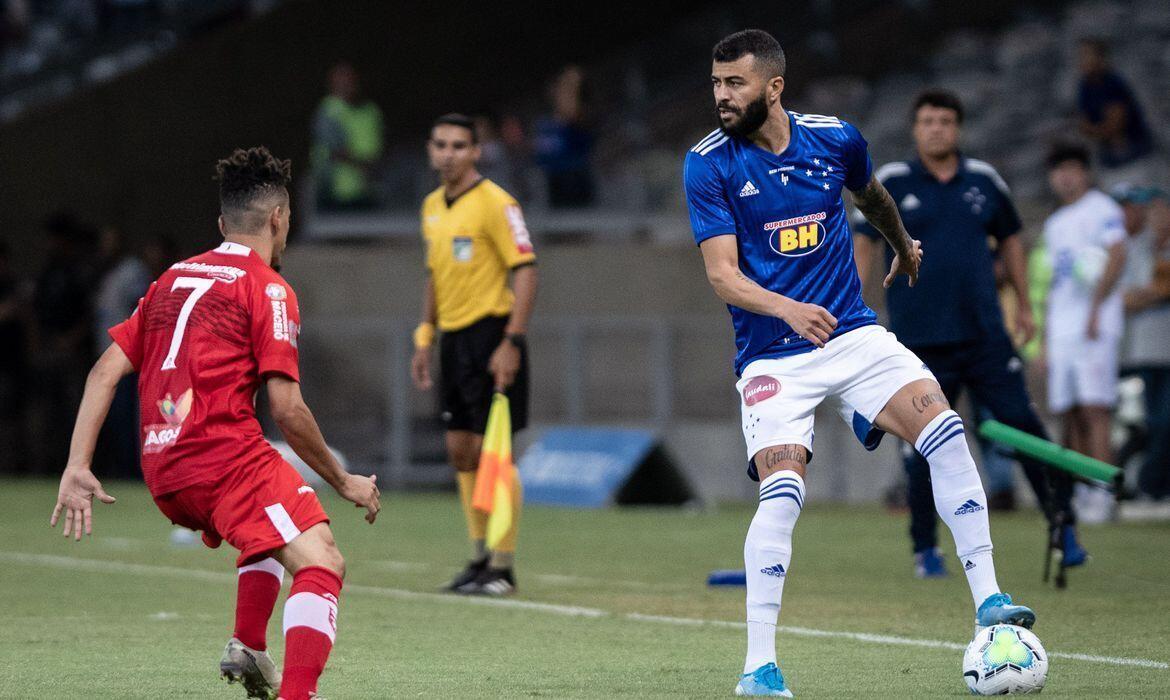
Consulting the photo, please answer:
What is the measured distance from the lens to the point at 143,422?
19.0 feet

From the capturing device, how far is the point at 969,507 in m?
6.77

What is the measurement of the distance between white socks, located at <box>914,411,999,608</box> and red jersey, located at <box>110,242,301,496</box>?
2.35 m

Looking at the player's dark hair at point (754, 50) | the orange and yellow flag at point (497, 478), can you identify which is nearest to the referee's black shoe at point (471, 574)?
the orange and yellow flag at point (497, 478)

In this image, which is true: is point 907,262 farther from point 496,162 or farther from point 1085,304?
point 496,162

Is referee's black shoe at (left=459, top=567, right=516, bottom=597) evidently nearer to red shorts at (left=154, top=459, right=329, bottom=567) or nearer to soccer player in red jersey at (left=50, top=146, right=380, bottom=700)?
soccer player in red jersey at (left=50, top=146, right=380, bottom=700)

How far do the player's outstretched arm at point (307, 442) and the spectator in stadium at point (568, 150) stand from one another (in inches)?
521

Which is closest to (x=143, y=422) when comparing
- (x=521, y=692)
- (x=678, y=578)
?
(x=521, y=692)

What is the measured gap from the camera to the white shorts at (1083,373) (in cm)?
1389

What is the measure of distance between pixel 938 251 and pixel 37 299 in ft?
37.8

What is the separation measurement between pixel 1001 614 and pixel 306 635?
7.95 feet

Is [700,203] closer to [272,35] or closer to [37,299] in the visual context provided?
[37,299]

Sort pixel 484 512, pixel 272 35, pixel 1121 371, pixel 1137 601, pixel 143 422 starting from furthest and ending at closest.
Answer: pixel 272 35 < pixel 1121 371 < pixel 484 512 < pixel 1137 601 < pixel 143 422

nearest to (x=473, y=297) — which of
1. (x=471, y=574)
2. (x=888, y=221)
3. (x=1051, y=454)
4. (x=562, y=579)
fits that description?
(x=471, y=574)

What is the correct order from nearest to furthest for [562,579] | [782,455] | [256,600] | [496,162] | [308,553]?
[308,553], [256,600], [782,455], [562,579], [496,162]
